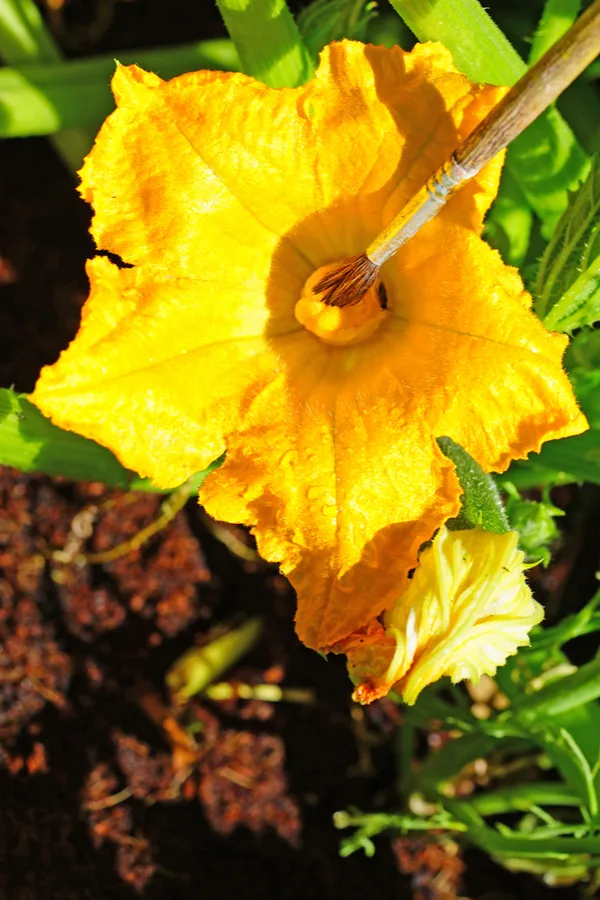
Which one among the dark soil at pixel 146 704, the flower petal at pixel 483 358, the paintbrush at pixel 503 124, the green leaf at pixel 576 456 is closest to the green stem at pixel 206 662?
the dark soil at pixel 146 704

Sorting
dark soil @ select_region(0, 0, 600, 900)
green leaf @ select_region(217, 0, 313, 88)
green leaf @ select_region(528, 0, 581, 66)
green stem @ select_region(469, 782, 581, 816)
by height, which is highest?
green leaf @ select_region(528, 0, 581, 66)

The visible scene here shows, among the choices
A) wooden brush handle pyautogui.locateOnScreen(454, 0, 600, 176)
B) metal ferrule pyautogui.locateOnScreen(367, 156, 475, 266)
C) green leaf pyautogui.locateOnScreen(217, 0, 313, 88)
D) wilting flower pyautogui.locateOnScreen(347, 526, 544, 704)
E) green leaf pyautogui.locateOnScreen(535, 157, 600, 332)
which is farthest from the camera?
green leaf pyautogui.locateOnScreen(217, 0, 313, 88)

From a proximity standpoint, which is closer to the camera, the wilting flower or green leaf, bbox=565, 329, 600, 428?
the wilting flower

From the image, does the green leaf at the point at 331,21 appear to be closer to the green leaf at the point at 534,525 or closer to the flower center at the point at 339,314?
the flower center at the point at 339,314

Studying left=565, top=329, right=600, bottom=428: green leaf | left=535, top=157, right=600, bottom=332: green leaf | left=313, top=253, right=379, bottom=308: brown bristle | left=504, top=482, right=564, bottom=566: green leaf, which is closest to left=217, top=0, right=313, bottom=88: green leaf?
left=313, top=253, right=379, bottom=308: brown bristle

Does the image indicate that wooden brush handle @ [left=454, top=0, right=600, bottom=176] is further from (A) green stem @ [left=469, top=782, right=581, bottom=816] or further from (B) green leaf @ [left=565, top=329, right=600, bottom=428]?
(A) green stem @ [left=469, top=782, right=581, bottom=816]

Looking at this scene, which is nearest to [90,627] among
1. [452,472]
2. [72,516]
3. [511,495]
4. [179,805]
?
[72,516]
